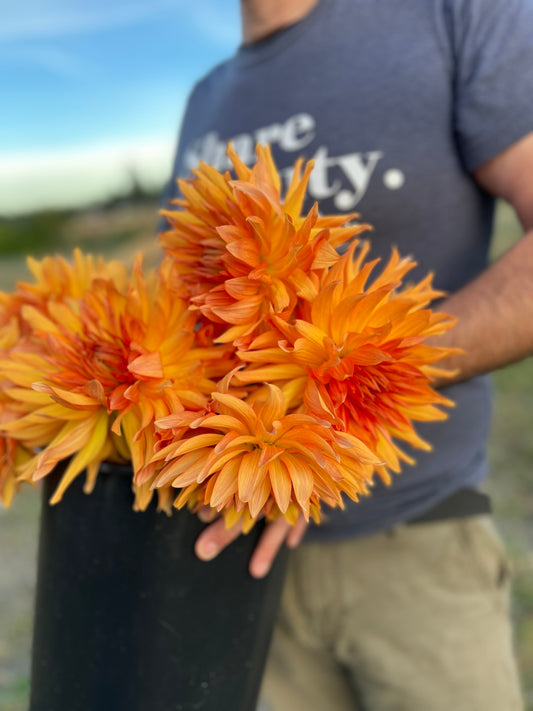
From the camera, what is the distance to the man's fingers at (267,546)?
0.77 m

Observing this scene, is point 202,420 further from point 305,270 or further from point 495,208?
point 495,208

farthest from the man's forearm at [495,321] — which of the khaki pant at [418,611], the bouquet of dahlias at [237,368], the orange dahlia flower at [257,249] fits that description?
the khaki pant at [418,611]

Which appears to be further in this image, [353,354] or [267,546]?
[267,546]

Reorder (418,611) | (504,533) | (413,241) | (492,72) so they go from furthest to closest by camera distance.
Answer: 1. (504,533)
2. (418,611)
3. (413,241)
4. (492,72)

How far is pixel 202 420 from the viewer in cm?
56

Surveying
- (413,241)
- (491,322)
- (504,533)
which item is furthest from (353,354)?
(504,533)

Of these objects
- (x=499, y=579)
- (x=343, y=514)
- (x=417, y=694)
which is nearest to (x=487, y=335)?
(x=343, y=514)

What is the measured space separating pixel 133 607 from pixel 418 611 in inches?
26.7

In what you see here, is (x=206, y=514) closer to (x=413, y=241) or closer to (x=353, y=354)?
(x=353, y=354)

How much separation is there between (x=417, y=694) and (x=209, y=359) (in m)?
0.91

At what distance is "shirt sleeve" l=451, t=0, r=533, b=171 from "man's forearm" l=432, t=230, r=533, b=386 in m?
0.19

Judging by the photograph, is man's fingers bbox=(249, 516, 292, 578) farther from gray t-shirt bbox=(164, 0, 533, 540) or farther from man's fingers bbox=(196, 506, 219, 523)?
gray t-shirt bbox=(164, 0, 533, 540)

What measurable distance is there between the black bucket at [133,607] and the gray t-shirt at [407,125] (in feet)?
1.19

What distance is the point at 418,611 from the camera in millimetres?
1204
